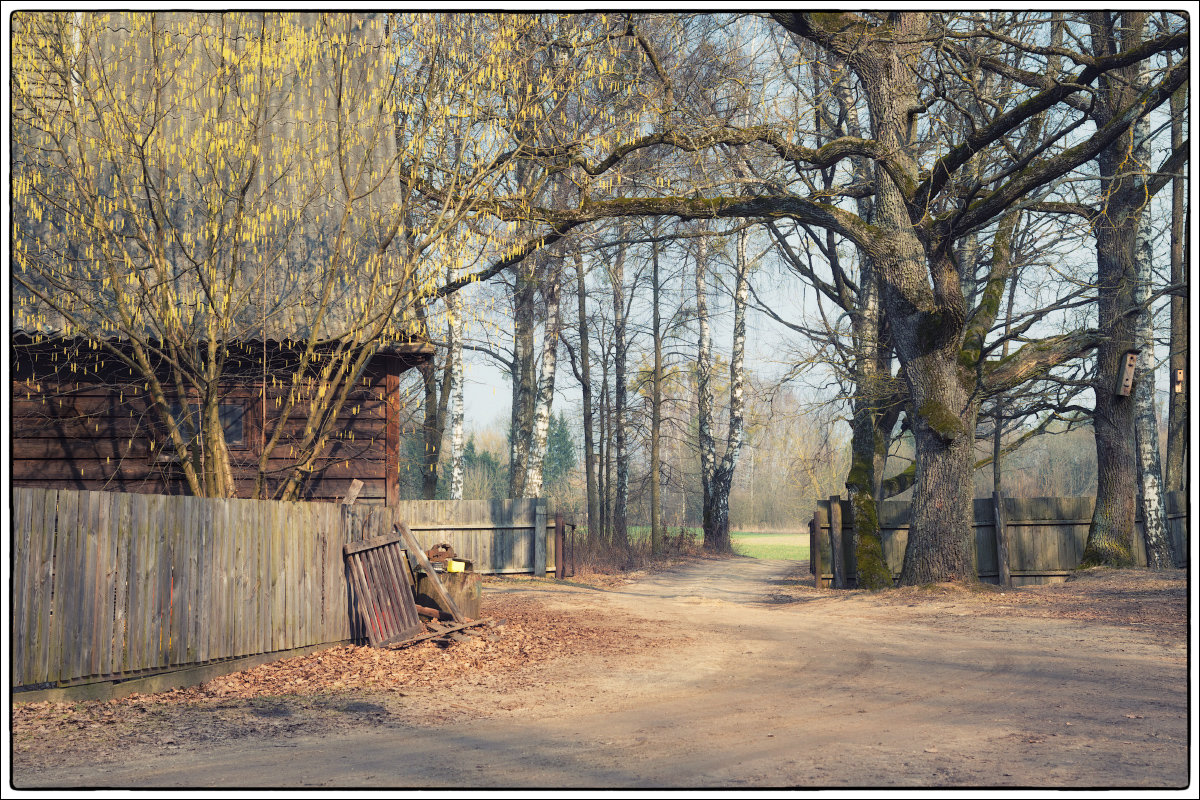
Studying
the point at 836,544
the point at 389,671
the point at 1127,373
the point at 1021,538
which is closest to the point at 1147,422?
the point at 1127,373

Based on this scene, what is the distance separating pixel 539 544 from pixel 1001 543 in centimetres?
982

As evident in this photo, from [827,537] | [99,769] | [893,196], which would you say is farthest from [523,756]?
[827,537]

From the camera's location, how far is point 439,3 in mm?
8523

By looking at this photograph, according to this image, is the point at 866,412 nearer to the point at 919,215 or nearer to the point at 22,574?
the point at 919,215

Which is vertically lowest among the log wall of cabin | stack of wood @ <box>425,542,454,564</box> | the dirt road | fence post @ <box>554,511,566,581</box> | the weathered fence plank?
fence post @ <box>554,511,566,581</box>

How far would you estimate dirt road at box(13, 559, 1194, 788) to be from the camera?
5.26m

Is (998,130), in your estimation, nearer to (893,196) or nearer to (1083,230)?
(893,196)

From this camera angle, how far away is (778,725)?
664cm

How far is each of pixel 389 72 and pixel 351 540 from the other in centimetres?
628

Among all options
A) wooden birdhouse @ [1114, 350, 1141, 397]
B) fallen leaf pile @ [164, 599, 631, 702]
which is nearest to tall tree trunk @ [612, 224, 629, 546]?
wooden birdhouse @ [1114, 350, 1141, 397]

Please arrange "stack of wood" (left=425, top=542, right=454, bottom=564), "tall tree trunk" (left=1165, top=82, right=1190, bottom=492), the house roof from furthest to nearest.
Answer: "tall tree trunk" (left=1165, top=82, right=1190, bottom=492) < the house roof < "stack of wood" (left=425, top=542, right=454, bottom=564)

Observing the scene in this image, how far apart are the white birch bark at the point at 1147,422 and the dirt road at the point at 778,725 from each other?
271 inches

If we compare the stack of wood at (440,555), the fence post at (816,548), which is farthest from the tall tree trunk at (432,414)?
the stack of wood at (440,555)

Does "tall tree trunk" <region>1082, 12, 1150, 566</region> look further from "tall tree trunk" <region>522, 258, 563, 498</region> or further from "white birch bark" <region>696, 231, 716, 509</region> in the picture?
"white birch bark" <region>696, 231, 716, 509</region>
